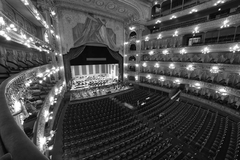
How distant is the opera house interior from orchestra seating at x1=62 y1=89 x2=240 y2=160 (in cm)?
8

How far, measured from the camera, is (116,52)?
83.1ft

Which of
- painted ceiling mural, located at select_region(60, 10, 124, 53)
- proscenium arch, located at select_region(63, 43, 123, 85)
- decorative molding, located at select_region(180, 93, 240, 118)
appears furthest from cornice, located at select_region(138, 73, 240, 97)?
painted ceiling mural, located at select_region(60, 10, 124, 53)

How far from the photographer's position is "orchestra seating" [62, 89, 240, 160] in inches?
284

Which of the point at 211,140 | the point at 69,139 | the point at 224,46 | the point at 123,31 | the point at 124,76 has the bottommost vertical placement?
the point at 211,140

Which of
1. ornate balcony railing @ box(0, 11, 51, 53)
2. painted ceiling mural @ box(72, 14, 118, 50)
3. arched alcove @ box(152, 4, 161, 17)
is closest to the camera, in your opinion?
ornate balcony railing @ box(0, 11, 51, 53)

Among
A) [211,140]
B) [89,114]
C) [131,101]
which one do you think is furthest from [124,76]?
[211,140]

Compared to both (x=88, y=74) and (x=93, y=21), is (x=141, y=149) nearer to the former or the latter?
(x=93, y=21)

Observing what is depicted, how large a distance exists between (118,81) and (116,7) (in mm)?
16313

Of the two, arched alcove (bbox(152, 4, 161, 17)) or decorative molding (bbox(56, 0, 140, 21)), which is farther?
arched alcove (bbox(152, 4, 161, 17))

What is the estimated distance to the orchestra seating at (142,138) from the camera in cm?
721

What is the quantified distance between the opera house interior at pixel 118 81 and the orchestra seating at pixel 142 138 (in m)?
0.08

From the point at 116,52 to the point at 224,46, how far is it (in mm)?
19200

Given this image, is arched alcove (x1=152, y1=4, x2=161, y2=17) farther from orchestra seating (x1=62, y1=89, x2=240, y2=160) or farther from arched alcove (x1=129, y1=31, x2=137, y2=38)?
orchestra seating (x1=62, y1=89, x2=240, y2=160)

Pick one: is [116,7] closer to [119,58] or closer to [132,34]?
[132,34]
